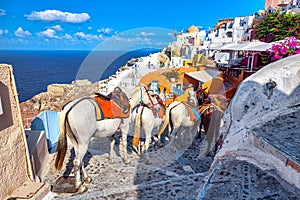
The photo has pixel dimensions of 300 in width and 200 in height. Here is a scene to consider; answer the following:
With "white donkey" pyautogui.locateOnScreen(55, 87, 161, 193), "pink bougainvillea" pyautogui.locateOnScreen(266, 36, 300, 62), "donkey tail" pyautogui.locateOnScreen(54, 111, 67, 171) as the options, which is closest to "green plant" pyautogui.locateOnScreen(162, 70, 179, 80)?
"pink bougainvillea" pyautogui.locateOnScreen(266, 36, 300, 62)

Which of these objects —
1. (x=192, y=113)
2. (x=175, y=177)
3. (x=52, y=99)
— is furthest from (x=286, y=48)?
(x=52, y=99)

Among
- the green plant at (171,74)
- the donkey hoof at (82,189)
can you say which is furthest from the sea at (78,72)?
the green plant at (171,74)

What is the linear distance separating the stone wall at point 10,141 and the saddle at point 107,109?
1378 mm

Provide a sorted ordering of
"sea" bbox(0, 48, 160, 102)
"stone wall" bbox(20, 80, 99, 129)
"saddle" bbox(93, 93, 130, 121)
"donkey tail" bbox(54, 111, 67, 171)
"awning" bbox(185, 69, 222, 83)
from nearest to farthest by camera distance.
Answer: "donkey tail" bbox(54, 111, 67, 171)
"saddle" bbox(93, 93, 130, 121)
"sea" bbox(0, 48, 160, 102)
"stone wall" bbox(20, 80, 99, 129)
"awning" bbox(185, 69, 222, 83)

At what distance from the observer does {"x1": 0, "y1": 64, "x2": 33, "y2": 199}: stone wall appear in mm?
3207

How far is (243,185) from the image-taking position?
88.1 inches

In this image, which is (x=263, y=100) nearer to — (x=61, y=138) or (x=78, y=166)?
(x=78, y=166)

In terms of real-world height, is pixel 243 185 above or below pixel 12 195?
above

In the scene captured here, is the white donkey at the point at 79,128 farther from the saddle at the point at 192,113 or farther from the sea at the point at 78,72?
the saddle at the point at 192,113

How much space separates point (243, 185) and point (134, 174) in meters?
2.64

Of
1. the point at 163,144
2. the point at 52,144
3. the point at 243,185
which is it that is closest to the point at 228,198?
the point at 243,185

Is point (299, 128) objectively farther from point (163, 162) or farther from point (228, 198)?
point (163, 162)

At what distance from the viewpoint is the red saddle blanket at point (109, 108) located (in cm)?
411

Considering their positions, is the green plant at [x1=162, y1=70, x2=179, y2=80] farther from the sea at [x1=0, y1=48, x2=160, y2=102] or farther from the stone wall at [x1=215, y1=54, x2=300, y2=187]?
the stone wall at [x1=215, y1=54, x2=300, y2=187]
